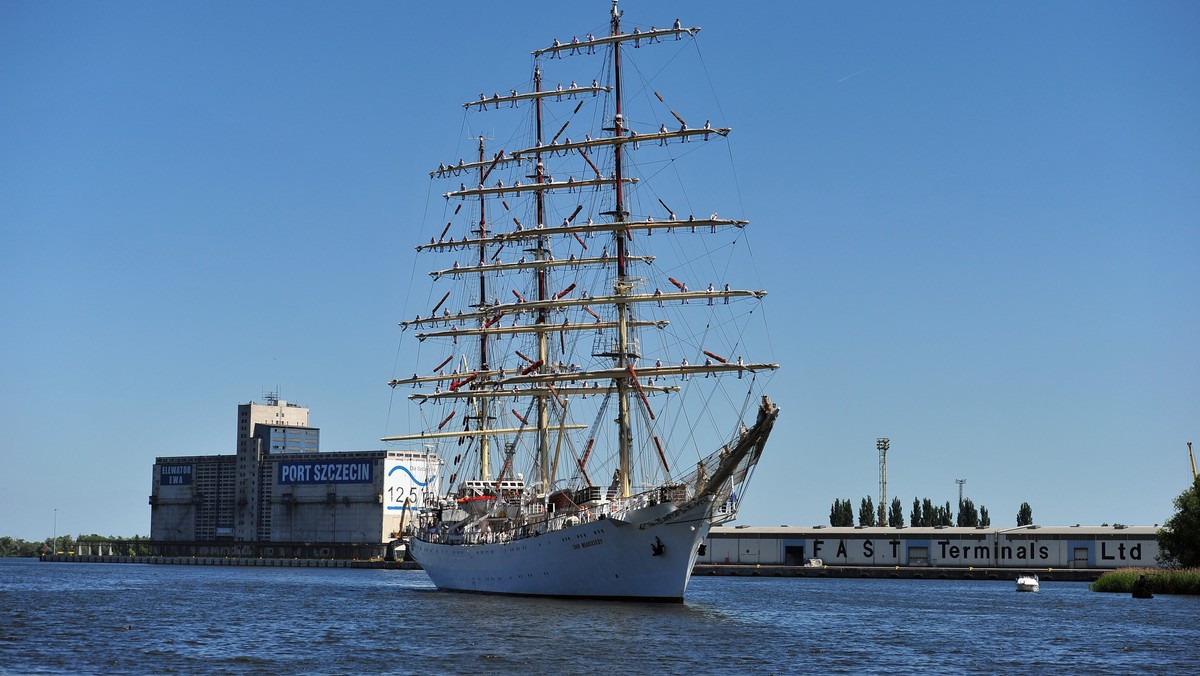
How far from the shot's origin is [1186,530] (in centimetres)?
9875

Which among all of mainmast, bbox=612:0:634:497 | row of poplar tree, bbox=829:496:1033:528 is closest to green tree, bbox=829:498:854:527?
row of poplar tree, bbox=829:496:1033:528

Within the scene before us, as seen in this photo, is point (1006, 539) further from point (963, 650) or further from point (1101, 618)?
point (963, 650)

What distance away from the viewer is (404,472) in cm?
19125

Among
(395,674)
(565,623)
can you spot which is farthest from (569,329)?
(395,674)

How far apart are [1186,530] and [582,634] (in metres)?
56.1

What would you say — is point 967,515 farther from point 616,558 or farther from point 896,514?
point 616,558

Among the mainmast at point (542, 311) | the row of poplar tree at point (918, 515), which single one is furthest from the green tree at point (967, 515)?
the mainmast at point (542, 311)

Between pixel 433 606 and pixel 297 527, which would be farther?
pixel 297 527

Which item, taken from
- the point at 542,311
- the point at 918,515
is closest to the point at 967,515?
the point at 918,515

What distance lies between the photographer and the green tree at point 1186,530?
98125 mm

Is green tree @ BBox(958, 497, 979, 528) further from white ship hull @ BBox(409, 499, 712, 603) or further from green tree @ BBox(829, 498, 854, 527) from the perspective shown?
white ship hull @ BBox(409, 499, 712, 603)

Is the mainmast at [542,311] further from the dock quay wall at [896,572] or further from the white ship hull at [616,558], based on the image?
the dock quay wall at [896,572]

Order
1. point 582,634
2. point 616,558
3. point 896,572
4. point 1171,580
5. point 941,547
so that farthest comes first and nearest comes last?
point 941,547 → point 896,572 → point 1171,580 → point 616,558 → point 582,634

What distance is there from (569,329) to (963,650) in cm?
4310
